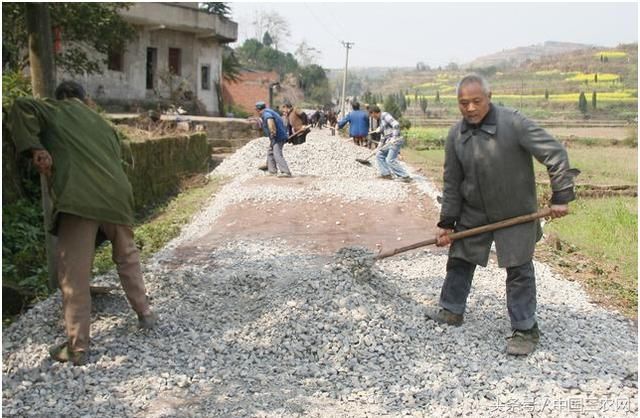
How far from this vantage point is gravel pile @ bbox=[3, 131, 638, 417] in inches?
151

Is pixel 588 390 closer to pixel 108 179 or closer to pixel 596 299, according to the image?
pixel 596 299

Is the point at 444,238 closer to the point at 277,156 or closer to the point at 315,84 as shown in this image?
the point at 277,156

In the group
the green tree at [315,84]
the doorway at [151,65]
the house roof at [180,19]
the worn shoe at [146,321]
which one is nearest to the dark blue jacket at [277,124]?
the worn shoe at [146,321]

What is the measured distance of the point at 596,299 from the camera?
5941 mm

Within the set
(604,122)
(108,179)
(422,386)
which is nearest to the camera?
(422,386)

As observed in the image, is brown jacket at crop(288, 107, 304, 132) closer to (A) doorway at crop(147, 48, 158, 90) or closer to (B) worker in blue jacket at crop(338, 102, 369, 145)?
(B) worker in blue jacket at crop(338, 102, 369, 145)

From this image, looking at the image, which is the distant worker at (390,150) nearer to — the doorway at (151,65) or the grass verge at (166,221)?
the grass verge at (166,221)

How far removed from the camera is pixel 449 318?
16.1 feet

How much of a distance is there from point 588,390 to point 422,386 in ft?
3.18

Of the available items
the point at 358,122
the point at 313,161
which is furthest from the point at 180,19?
the point at 313,161

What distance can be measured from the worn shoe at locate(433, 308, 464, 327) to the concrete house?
78.5 feet

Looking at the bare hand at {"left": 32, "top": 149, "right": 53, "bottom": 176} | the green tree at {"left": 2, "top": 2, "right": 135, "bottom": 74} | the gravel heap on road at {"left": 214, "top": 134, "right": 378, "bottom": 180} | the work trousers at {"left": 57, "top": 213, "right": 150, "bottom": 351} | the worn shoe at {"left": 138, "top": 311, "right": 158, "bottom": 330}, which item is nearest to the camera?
the bare hand at {"left": 32, "top": 149, "right": 53, "bottom": 176}

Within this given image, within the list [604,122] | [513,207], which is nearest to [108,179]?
[513,207]

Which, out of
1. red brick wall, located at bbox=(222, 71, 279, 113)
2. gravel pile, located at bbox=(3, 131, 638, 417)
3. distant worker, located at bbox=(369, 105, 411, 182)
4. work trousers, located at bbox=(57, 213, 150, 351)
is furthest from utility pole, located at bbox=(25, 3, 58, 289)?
red brick wall, located at bbox=(222, 71, 279, 113)
